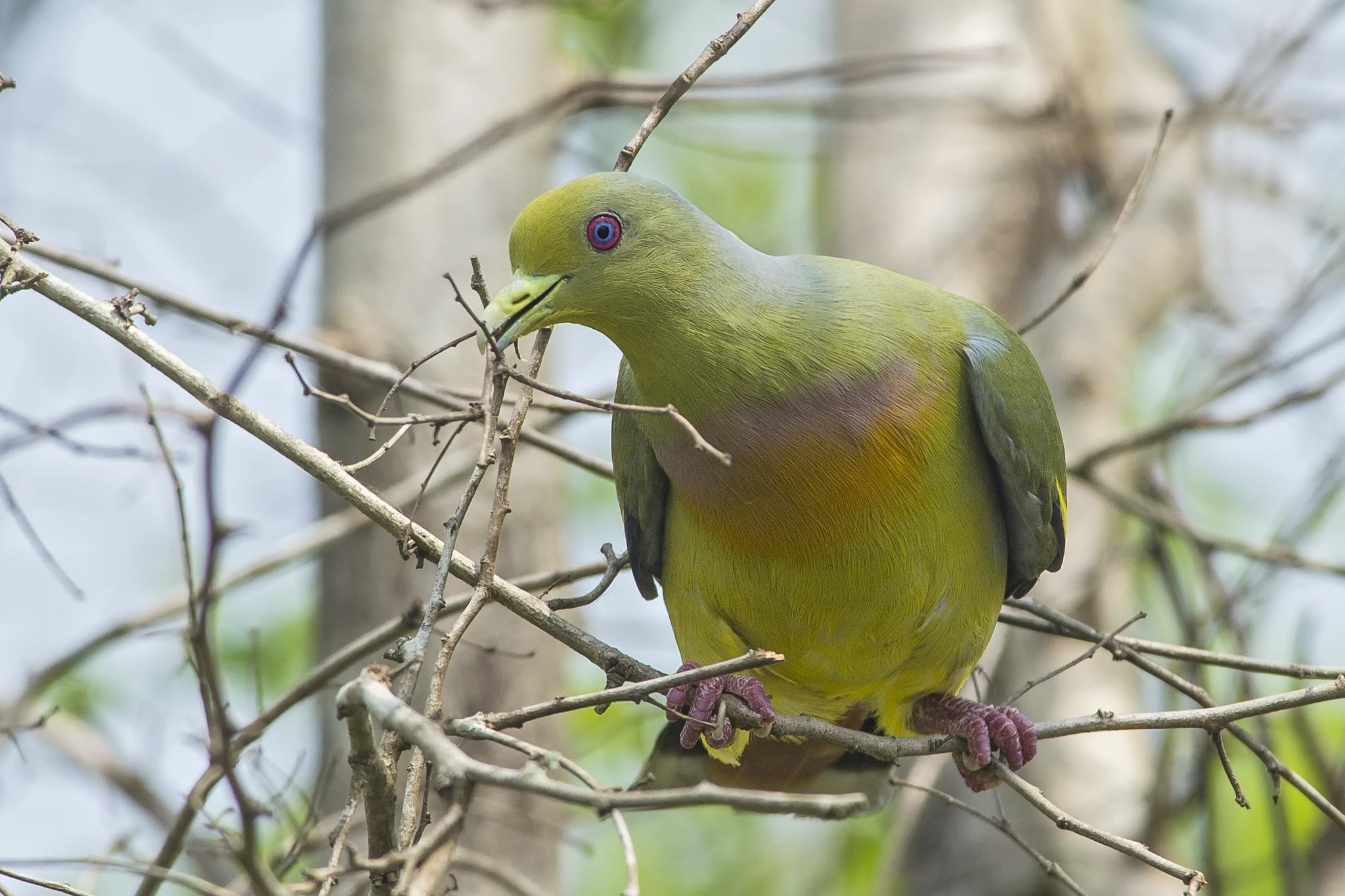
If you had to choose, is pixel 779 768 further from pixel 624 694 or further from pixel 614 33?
pixel 614 33

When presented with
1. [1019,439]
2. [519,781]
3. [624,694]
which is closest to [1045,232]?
[1019,439]

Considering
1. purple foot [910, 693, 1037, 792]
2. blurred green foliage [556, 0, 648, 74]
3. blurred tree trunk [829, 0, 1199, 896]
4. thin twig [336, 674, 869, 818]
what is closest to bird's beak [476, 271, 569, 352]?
thin twig [336, 674, 869, 818]

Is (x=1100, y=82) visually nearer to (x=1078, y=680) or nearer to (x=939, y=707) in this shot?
(x=1078, y=680)

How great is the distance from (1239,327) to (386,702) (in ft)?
19.9

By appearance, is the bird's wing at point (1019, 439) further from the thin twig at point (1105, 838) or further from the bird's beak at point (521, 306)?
the bird's beak at point (521, 306)

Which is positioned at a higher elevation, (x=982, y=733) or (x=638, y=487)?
(x=638, y=487)

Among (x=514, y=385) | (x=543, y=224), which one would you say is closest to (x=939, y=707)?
(x=543, y=224)

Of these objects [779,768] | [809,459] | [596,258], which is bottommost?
[779,768]

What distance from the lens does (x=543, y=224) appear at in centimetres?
332

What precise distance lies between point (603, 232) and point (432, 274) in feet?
6.64

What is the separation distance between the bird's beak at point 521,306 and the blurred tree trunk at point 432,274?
162 centimetres

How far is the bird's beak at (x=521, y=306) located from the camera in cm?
321

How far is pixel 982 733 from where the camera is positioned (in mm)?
3729

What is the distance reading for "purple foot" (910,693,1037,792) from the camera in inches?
144
